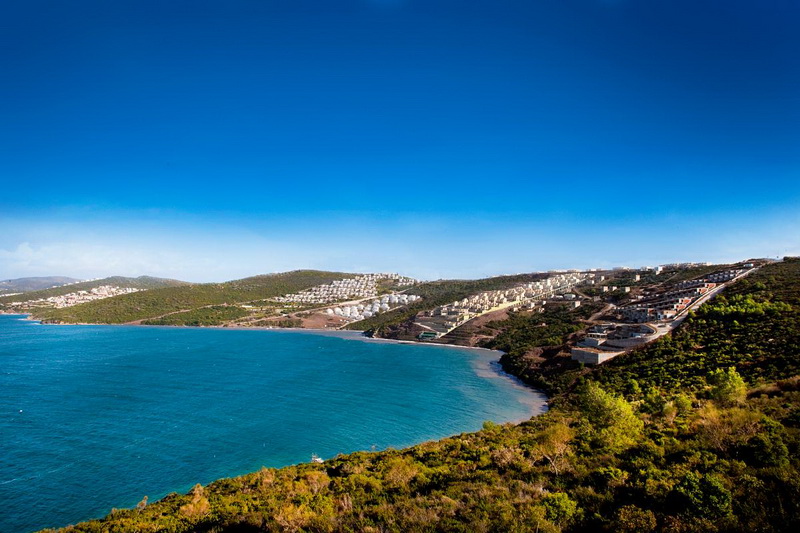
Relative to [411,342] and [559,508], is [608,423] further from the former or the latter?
[411,342]

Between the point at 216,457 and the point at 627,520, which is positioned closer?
the point at 627,520

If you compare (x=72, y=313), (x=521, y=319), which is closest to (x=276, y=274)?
(x=72, y=313)

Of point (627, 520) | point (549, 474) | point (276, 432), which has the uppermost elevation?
point (627, 520)

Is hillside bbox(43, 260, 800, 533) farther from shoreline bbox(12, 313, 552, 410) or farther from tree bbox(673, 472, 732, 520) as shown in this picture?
shoreline bbox(12, 313, 552, 410)

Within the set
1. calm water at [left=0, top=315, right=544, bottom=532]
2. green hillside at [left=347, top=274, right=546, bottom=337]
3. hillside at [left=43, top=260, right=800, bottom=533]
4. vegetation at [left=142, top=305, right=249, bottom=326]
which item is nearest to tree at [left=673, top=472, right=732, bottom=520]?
hillside at [left=43, top=260, right=800, bottom=533]

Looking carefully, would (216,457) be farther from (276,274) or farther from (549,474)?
(276,274)

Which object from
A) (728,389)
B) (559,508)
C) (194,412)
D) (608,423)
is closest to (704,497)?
(559,508)
